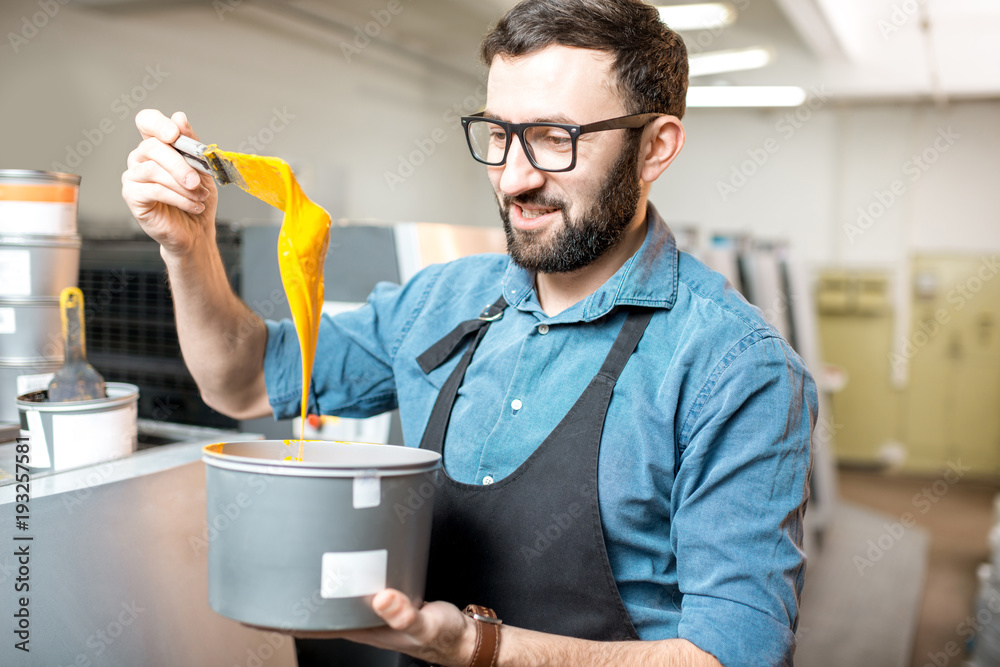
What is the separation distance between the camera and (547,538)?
3.61 ft

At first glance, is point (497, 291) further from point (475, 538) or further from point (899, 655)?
point (899, 655)

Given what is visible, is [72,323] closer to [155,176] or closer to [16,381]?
[16,381]

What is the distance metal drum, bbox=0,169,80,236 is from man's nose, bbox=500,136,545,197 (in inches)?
26.4

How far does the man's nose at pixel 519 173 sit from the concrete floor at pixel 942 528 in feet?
10.2

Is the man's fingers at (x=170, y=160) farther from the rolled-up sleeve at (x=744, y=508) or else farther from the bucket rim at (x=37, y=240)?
the rolled-up sleeve at (x=744, y=508)

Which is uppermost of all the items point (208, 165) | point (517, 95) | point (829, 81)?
point (829, 81)

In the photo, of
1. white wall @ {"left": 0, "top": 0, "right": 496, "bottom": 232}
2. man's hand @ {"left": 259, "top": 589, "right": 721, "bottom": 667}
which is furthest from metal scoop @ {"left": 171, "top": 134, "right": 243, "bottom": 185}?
white wall @ {"left": 0, "top": 0, "right": 496, "bottom": 232}

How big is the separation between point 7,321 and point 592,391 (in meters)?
0.89

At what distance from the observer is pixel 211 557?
0.88m

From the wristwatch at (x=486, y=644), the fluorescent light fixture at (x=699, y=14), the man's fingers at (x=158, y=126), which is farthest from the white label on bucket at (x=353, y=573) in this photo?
the fluorescent light fixture at (x=699, y=14)

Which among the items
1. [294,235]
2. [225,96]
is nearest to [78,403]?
[294,235]

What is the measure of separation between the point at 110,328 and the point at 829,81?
6.27 m

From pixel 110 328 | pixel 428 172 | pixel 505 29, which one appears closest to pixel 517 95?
pixel 505 29

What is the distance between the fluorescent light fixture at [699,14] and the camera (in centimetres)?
475
